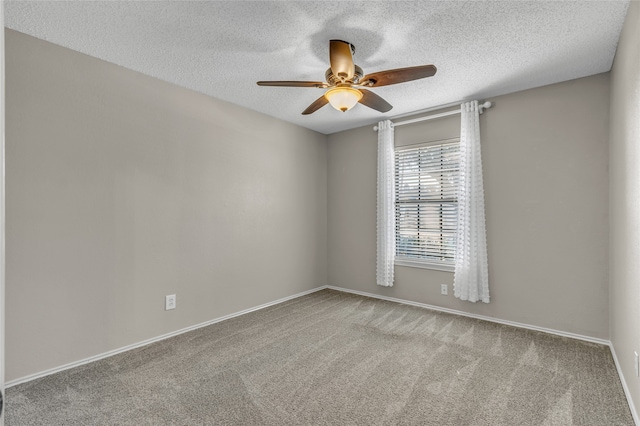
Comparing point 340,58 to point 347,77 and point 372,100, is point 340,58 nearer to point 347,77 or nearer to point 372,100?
point 347,77

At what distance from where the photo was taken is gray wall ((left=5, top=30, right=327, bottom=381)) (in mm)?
2254

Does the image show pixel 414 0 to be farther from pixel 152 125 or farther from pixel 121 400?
pixel 121 400

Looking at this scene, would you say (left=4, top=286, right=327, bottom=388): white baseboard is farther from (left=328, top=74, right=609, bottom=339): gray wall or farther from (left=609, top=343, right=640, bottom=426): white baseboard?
(left=609, top=343, right=640, bottom=426): white baseboard

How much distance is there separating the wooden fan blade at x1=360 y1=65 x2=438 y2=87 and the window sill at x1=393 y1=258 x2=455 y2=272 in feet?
7.74

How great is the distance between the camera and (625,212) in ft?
7.07

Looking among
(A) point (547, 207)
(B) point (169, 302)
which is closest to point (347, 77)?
(A) point (547, 207)

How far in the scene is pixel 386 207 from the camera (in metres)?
4.16

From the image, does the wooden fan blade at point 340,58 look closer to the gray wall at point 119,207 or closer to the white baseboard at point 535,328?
the gray wall at point 119,207

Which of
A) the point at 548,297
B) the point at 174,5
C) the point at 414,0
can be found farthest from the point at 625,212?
the point at 174,5

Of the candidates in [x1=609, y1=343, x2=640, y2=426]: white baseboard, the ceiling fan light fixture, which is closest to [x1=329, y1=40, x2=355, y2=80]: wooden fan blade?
the ceiling fan light fixture

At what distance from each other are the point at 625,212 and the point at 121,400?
11.5 ft

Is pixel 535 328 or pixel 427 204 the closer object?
pixel 535 328

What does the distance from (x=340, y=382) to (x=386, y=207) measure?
2405mm

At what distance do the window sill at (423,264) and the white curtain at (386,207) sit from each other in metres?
0.12
